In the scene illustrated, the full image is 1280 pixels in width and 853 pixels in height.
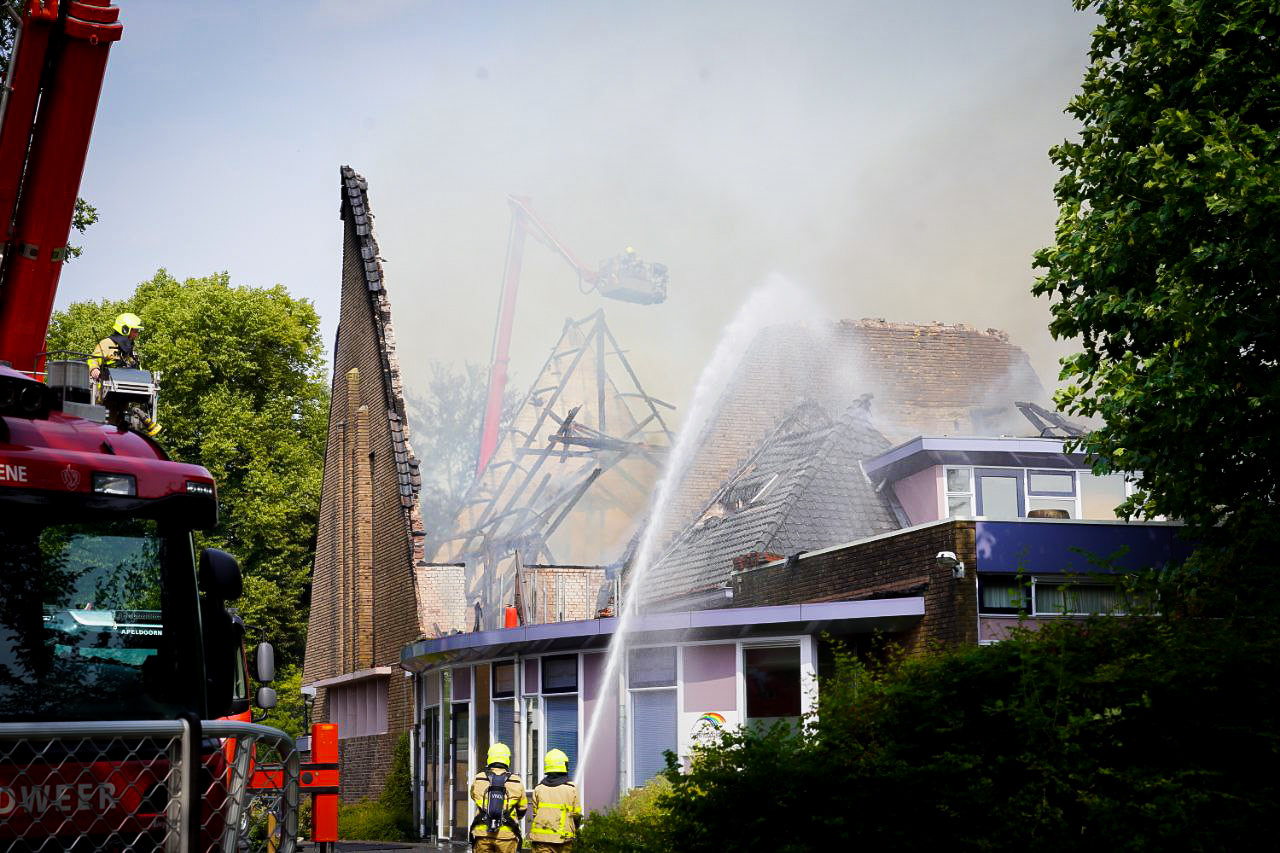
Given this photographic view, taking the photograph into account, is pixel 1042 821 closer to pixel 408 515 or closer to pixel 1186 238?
pixel 1186 238

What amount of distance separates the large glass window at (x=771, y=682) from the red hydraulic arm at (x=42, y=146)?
48.6 ft

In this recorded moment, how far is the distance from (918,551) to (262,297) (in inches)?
1387

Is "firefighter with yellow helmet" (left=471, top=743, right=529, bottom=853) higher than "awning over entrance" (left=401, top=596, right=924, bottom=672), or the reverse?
"awning over entrance" (left=401, top=596, right=924, bottom=672)

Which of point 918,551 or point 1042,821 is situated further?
point 918,551

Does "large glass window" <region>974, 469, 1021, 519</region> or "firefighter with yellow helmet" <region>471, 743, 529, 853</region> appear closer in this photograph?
"firefighter with yellow helmet" <region>471, 743, 529, 853</region>

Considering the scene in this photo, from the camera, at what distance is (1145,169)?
56.9ft

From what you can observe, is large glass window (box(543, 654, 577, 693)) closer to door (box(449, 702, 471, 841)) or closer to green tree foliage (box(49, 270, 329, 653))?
door (box(449, 702, 471, 841))

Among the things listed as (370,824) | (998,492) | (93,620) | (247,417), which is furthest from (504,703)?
(247,417)

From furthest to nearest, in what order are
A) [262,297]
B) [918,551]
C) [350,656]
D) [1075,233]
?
1. [262,297]
2. [350,656]
3. [918,551]
4. [1075,233]

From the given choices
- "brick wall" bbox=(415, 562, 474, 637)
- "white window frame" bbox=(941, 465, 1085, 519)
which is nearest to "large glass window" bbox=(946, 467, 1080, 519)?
"white window frame" bbox=(941, 465, 1085, 519)

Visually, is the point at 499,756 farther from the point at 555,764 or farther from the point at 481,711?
the point at 481,711

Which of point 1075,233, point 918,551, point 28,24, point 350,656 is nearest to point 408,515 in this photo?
point 350,656

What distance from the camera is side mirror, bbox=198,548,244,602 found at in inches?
293

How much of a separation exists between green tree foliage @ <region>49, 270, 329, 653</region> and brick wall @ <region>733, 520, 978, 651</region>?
27112 millimetres
